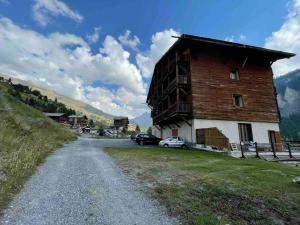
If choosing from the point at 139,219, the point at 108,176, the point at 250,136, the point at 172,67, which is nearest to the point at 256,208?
the point at 139,219

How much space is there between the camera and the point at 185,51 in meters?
29.2

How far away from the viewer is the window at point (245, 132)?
2794cm

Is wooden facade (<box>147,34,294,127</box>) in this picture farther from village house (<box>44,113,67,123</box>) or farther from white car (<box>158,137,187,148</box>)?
village house (<box>44,113,67,123</box>)

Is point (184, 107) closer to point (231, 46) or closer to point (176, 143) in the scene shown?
point (176, 143)

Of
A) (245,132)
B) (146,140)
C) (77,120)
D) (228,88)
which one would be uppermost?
(77,120)

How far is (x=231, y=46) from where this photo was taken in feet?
92.2

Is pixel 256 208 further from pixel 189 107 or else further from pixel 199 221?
pixel 189 107

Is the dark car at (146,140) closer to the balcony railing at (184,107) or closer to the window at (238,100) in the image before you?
the balcony railing at (184,107)

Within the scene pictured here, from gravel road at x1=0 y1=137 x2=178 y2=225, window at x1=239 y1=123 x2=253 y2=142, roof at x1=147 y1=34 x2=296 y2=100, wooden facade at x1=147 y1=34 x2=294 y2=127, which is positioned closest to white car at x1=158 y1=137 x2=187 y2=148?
wooden facade at x1=147 y1=34 x2=294 y2=127

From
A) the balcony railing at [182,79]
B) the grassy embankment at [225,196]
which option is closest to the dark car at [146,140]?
the balcony railing at [182,79]

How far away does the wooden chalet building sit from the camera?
2720 centimetres

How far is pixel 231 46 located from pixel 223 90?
18.5 feet

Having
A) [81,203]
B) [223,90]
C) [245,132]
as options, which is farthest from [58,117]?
[81,203]

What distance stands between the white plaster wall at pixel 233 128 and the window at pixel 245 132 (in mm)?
473
